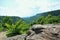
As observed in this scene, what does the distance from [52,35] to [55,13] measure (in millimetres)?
12071

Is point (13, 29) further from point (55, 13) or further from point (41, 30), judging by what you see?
point (55, 13)

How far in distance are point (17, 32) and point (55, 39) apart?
535cm

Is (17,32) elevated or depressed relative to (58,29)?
depressed

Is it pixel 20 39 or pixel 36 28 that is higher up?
pixel 36 28

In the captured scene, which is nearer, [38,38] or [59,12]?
[38,38]

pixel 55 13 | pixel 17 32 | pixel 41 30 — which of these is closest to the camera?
pixel 41 30

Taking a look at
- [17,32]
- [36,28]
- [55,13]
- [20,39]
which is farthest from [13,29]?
[55,13]

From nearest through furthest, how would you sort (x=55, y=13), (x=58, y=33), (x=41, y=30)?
(x=58, y=33) < (x=41, y=30) < (x=55, y=13)

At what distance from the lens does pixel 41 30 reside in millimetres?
5758

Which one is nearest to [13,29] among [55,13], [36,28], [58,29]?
[36,28]

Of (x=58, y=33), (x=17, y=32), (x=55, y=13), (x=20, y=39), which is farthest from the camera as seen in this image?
(x=55, y=13)

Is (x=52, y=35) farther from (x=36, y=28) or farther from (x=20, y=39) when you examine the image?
(x=20, y=39)

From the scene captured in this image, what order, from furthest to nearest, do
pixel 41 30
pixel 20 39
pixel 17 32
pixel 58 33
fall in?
1. pixel 17 32
2. pixel 20 39
3. pixel 41 30
4. pixel 58 33

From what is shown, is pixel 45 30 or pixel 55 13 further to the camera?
pixel 55 13
